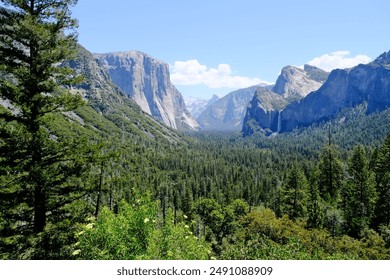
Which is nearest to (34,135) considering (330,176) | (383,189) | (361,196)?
(361,196)

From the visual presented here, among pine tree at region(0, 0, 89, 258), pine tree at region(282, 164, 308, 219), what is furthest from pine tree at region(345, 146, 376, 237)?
pine tree at region(0, 0, 89, 258)

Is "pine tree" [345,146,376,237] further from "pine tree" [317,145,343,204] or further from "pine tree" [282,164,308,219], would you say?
"pine tree" [282,164,308,219]

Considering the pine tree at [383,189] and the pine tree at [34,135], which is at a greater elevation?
the pine tree at [34,135]

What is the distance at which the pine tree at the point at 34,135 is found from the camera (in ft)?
42.8

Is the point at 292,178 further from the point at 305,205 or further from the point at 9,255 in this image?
the point at 9,255

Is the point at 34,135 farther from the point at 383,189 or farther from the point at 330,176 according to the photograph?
the point at 330,176

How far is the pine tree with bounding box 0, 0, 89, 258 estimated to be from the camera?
1304cm

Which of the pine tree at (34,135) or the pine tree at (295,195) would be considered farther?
the pine tree at (295,195)

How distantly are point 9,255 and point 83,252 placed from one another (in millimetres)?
2909

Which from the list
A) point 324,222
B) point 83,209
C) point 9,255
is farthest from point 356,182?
point 9,255

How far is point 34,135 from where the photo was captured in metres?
13.2

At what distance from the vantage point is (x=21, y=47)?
15.3 meters

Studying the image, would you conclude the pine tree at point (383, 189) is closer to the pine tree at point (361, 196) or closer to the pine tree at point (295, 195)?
the pine tree at point (361, 196)

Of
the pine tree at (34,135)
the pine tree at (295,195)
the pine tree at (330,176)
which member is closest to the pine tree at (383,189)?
the pine tree at (330,176)
